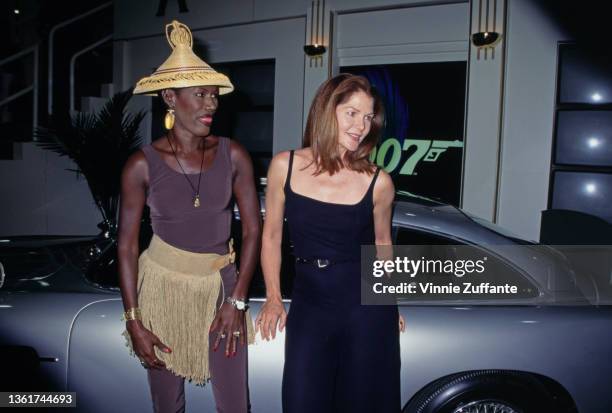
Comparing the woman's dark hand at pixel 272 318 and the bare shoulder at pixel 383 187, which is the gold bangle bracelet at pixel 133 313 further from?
the bare shoulder at pixel 383 187

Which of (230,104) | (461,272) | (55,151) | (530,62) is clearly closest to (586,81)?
(530,62)

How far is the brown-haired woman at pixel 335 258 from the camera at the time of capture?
2.07 meters

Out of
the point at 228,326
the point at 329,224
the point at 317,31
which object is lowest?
the point at 228,326

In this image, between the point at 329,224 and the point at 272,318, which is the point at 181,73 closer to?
the point at 329,224

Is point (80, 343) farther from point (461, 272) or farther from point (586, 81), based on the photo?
point (586, 81)

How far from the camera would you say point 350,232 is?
6.82ft

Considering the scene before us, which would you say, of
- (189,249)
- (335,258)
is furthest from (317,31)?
(335,258)

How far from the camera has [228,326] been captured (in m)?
2.23

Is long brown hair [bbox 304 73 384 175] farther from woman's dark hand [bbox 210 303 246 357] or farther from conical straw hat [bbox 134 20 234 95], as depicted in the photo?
woman's dark hand [bbox 210 303 246 357]

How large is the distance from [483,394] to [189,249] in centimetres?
135

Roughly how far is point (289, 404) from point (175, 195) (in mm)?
804

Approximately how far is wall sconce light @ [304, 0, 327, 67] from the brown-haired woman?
17.7 feet

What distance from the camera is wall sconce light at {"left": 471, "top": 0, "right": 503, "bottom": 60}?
607 centimetres

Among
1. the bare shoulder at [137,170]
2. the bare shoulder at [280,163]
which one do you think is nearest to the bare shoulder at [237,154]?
the bare shoulder at [280,163]
